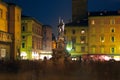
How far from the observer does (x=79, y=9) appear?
110 meters

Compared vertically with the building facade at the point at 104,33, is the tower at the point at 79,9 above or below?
above

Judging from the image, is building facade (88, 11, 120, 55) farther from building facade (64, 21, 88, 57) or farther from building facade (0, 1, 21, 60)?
building facade (0, 1, 21, 60)

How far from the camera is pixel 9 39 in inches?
2810

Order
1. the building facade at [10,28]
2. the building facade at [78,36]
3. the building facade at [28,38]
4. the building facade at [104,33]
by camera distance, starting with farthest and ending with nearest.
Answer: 1. the building facade at [78,36]
2. the building facade at [104,33]
3. the building facade at [28,38]
4. the building facade at [10,28]

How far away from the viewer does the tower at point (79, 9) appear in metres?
110

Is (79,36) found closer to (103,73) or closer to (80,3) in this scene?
(80,3)

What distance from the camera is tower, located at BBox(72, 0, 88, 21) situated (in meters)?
110

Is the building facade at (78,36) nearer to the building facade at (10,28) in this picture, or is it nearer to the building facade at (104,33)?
the building facade at (104,33)

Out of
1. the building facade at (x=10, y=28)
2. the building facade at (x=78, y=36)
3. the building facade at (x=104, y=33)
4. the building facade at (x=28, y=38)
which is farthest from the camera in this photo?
the building facade at (x=78, y=36)

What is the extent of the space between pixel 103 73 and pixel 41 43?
85604 mm

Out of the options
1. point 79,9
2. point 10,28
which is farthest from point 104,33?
point 10,28

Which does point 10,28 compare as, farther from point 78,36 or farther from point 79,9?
point 79,9

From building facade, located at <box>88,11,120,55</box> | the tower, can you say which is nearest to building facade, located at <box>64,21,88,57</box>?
building facade, located at <box>88,11,120,55</box>

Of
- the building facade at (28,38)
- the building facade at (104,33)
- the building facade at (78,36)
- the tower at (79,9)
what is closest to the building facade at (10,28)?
the building facade at (28,38)
